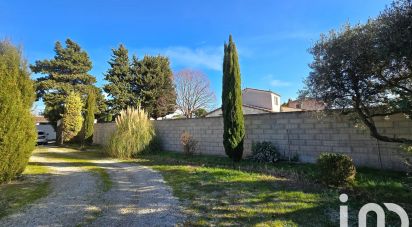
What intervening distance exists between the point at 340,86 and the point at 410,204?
2.77 metres

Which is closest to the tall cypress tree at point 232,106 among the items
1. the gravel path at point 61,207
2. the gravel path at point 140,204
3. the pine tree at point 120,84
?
the gravel path at point 140,204

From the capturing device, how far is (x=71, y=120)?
73.7 ft

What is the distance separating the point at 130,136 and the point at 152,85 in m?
18.2

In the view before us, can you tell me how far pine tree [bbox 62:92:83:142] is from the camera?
72.6ft

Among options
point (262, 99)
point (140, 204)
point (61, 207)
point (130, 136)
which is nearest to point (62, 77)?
point (130, 136)

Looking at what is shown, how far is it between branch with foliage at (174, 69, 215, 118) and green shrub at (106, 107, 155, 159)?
2156 cm

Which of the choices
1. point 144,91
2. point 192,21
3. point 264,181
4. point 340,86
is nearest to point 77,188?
point 264,181

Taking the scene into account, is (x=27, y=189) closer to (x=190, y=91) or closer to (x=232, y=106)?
(x=232, y=106)

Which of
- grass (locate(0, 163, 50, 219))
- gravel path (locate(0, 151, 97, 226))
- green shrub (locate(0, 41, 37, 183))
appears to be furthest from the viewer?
green shrub (locate(0, 41, 37, 183))

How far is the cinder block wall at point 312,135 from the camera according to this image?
6910 mm

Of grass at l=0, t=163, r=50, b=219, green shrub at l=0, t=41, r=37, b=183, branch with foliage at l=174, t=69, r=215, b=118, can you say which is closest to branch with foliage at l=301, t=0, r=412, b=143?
grass at l=0, t=163, r=50, b=219

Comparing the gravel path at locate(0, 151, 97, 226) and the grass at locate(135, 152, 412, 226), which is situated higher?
the grass at locate(135, 152, 412, 226)

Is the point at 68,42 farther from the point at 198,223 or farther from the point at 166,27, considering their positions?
the point at 198,223

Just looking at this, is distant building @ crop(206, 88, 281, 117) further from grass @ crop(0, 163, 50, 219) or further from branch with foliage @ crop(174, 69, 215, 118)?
grass @ crop(0, 163, 50, 219)
